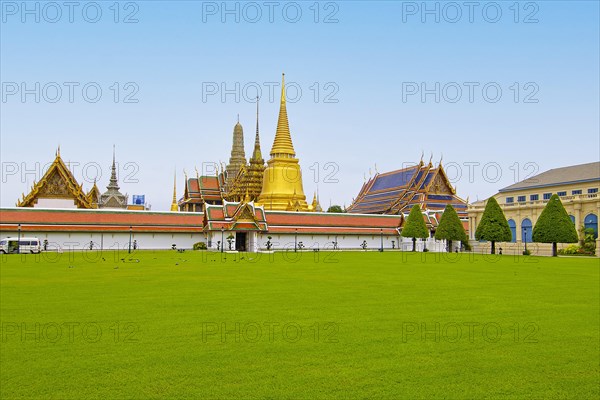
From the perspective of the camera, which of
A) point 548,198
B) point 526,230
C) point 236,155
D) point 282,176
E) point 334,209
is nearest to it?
point 526,230

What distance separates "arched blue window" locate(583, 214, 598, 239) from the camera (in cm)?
4733

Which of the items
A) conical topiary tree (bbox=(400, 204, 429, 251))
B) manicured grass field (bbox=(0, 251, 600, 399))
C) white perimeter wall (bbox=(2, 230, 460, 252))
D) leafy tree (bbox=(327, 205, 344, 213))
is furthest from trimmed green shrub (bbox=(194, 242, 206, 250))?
leafy tree (bbox=(327, 205, 344, 213))

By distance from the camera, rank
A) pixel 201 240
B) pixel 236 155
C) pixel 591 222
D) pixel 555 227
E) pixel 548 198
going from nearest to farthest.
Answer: pixel 555 227 < pixel 591 222 < pixel 201 240 < pixel 548 198 < pixel 236 155

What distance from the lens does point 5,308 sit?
12.7 metres

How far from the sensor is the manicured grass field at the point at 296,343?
23.6 feet

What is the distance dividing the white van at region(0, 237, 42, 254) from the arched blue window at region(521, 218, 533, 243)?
44018 millimetres

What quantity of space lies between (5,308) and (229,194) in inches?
2559

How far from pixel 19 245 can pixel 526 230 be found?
45.6 m

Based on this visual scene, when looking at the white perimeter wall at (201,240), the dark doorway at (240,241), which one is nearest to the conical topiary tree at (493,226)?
the white perimeter wall at (201,240)

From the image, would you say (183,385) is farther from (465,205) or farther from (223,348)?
(465,205)

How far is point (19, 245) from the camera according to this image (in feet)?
136

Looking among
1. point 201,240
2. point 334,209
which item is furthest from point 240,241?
point 334,209

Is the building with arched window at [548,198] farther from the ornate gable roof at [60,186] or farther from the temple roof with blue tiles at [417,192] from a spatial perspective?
the ornate gable roof at [60,186]

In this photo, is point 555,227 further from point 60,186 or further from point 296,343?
point 60,186
